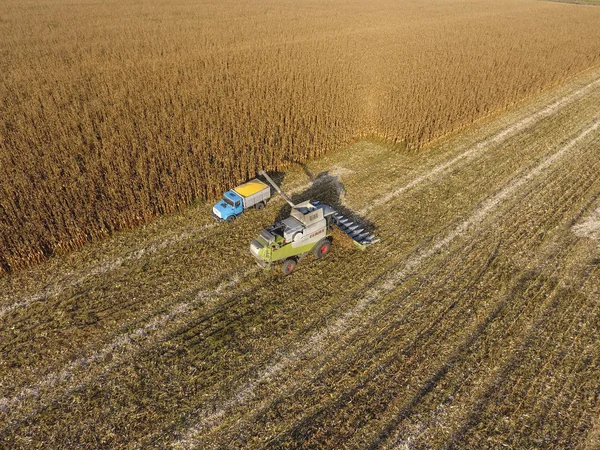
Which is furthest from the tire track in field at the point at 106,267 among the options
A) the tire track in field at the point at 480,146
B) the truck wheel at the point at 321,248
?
the tire track in field at the point at 480,146

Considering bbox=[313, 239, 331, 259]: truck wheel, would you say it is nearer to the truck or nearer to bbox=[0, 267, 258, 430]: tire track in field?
bbox=[0, 267, 258, 430]: tire track in field

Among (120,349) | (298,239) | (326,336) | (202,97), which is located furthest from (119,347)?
(202,97)

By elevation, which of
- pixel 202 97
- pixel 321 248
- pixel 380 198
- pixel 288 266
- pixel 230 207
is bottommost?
pixel 380 198

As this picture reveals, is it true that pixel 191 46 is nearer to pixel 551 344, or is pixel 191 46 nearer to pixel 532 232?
pixel 532 232

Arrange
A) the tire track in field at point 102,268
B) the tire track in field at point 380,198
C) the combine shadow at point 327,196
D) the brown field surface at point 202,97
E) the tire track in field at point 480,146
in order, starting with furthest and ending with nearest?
the tire track in field at point 480,146, the combine shadow at point 327,196, the brown field surface at point 202,97, the tire track in field at point 380,198, the tire track in field at point 102,268

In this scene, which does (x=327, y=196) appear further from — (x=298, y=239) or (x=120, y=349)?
(x=120, y=349)

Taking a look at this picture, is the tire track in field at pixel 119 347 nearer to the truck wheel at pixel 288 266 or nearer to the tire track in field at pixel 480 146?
the truck wheel at pixel 288 266

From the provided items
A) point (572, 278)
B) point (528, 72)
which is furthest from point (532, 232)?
point (528, 72)

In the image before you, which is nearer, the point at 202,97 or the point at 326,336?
the point at 326,336
